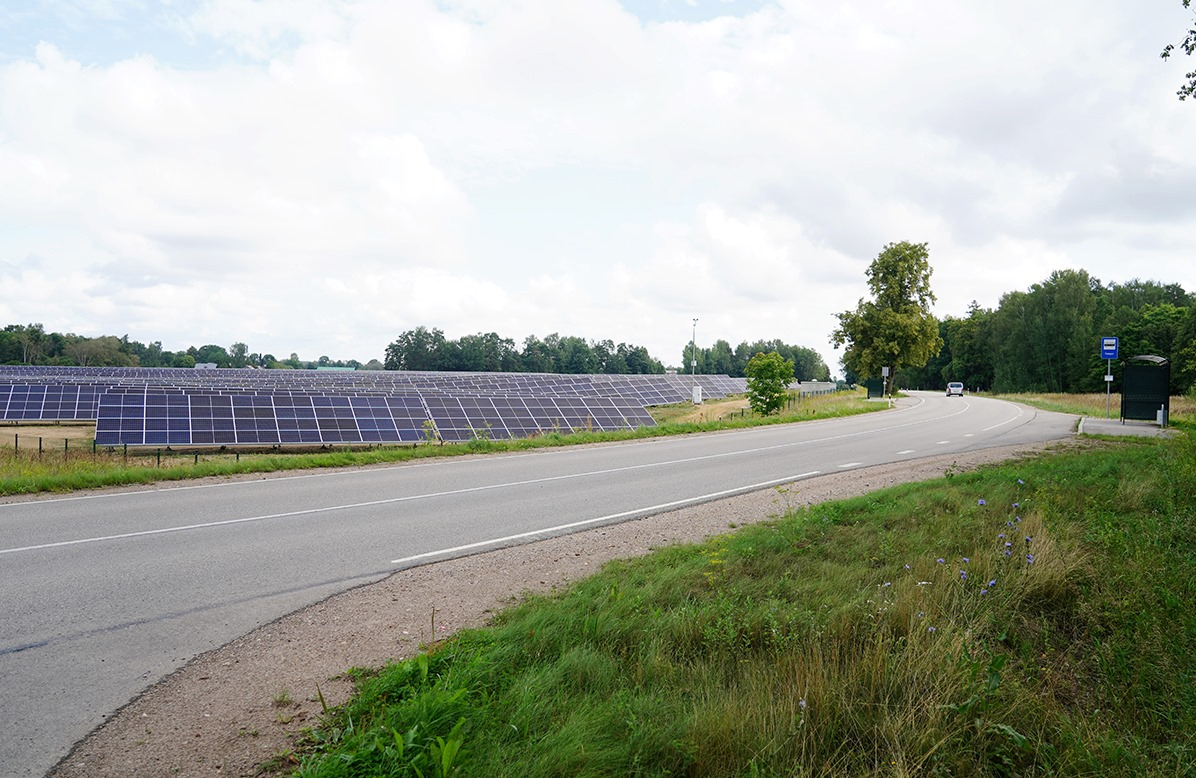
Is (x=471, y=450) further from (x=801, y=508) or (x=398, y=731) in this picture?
(x=398, y=731)

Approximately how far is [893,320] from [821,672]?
59.1 metres

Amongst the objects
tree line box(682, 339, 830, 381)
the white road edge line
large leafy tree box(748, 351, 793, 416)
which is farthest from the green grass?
tree line box(682, 339, 830, 381)

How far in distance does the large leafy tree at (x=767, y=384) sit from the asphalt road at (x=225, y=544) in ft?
56.4

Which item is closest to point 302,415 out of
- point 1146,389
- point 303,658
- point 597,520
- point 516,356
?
point 597,520

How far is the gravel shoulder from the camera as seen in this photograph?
136 inches

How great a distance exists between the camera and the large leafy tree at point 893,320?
57.6 m

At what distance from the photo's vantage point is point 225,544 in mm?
7562

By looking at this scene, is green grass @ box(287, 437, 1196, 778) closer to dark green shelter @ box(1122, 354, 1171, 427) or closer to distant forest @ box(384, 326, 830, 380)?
dark green shelter @ box(1122, 354, 1171, 427)

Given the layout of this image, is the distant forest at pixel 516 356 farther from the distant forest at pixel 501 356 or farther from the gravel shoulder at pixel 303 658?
the gravel shoulder at pixel 303 658

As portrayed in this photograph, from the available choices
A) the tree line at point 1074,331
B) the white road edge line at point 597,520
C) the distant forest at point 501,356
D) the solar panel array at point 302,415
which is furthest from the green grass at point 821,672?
the distant forest at point 501,356

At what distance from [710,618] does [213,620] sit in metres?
3.98

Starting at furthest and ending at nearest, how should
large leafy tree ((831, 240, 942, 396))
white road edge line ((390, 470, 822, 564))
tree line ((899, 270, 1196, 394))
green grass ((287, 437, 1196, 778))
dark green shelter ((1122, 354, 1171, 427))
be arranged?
1. tree line ((899, 270, 1196, 394))
2. large leafy tree ((831, 240, 942, 396))
3. dark green shelter ((1122, 354, 1171, 427))
4. white road edge line ((390, 470, 822, 564))
5. green grass ((287, 437, 1196, 778))

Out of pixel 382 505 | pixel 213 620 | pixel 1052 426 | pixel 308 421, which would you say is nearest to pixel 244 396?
pixel 308 421

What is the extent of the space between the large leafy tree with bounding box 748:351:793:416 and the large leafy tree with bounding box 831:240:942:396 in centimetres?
2855
